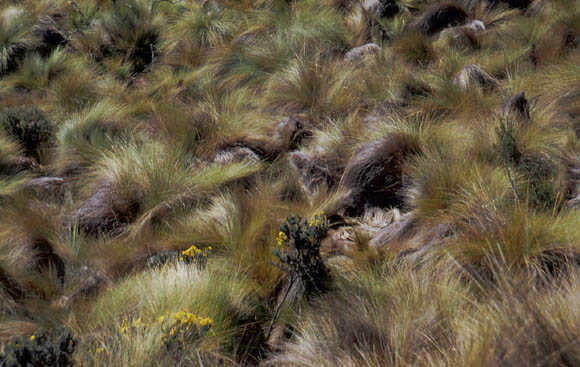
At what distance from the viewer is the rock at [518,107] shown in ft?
14.9

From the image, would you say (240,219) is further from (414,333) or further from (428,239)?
(414,333)

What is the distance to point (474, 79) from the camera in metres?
5.58

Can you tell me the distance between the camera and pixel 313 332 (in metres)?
2.63

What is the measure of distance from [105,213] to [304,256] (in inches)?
90.9

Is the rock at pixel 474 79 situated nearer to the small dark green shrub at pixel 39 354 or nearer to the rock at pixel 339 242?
the rock at pixel 339 242

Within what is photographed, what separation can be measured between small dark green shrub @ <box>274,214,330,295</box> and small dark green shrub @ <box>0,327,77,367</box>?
1.35 meters

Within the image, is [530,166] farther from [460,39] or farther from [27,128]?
[27,128]

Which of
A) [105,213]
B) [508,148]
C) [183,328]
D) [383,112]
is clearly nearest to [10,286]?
[105,213]

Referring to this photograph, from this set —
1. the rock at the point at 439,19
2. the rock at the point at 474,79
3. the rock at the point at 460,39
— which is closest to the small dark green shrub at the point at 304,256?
the rock at the point at 474,79

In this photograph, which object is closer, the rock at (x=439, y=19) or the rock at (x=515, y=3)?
the rock at (x=439, y=19)

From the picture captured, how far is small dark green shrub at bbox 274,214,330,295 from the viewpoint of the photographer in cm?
322

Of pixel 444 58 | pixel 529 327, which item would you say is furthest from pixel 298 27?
pixel 529 327

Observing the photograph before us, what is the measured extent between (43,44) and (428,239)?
774 cm

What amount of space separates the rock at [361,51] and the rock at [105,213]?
11.9 feet
